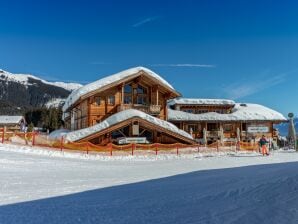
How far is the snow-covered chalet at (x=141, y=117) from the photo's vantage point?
30.9 metres

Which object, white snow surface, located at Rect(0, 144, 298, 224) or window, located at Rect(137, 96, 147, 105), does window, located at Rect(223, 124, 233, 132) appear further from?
white snow surface, located at Rect(0, 144, 298, 224)

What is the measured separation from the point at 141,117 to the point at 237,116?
19026mm

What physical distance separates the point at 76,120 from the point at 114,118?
12.1 meters

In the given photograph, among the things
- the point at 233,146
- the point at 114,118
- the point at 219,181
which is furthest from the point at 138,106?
the point at 219,181

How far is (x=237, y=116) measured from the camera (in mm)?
45781

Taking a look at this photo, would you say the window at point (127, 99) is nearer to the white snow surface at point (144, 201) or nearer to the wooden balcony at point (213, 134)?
the wooden balcony at point (213, 134)

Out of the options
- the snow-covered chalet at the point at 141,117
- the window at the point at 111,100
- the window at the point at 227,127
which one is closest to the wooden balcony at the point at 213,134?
the snow-covered chalet at the point at 141,117

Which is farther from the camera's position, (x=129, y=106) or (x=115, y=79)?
(x=129, y=106)

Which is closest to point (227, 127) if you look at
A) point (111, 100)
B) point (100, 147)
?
point (111, 100)

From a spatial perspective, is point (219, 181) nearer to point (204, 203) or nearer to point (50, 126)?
point (204, 203)

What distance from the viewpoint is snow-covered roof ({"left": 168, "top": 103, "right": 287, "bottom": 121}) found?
44562 mm

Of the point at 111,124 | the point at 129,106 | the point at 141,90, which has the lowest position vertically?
the point at 111,124

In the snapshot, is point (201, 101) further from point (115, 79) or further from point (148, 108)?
point (115, 79)

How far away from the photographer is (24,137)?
76.1 feet
